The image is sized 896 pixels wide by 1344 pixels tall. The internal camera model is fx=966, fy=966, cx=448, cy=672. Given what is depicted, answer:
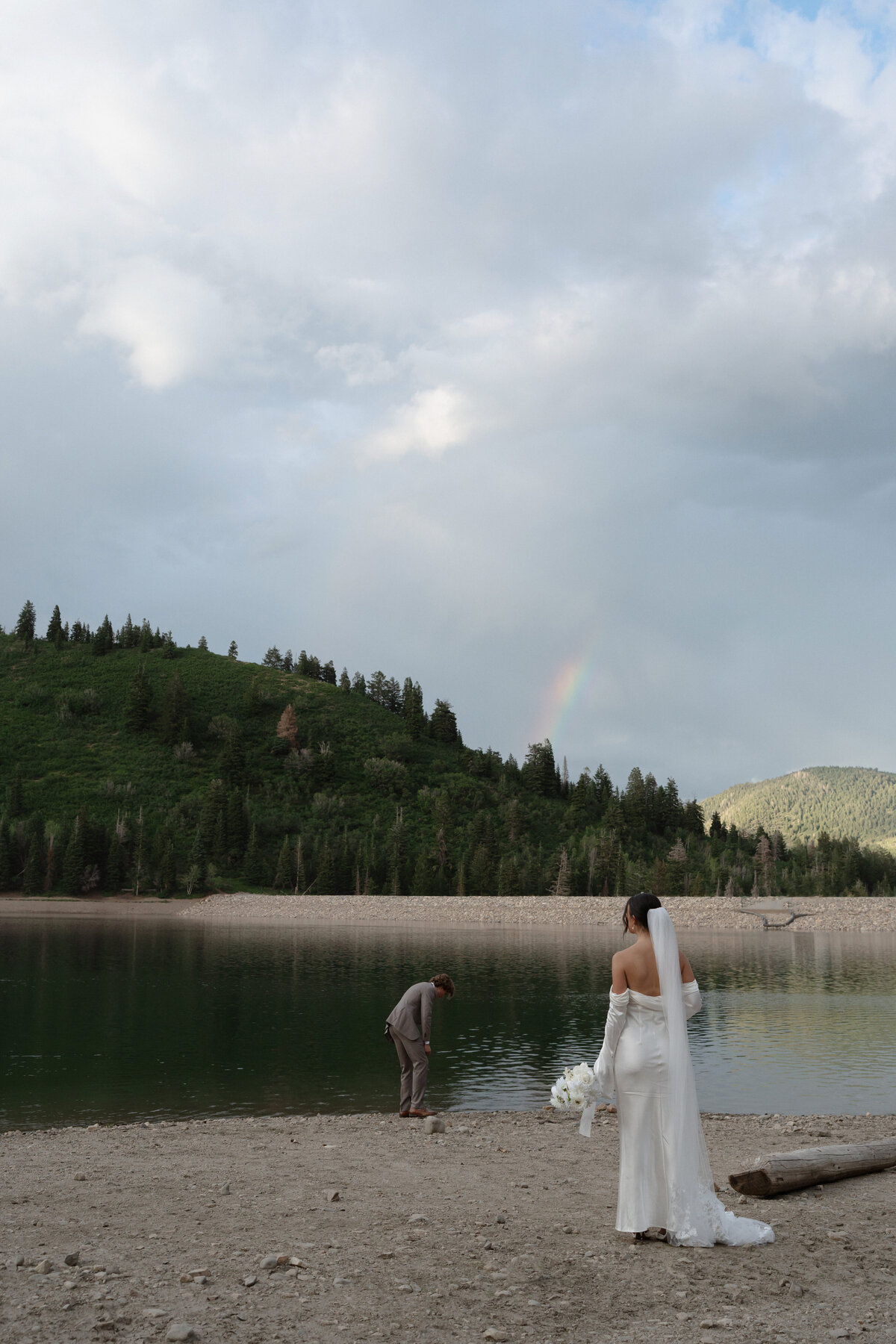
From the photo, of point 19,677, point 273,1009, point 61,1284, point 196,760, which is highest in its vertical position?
point 19,677

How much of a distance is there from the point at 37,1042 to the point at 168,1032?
3.51 m

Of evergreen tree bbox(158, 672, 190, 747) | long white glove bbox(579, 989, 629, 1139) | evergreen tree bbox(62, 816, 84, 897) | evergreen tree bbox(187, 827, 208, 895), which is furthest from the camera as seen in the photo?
evergreen tree bbox(158, 672, 190, 747)

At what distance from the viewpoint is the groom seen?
15.9m

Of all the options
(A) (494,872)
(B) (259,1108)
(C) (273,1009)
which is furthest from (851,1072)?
(A) (494,872)

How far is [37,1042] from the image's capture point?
2533 centimetres

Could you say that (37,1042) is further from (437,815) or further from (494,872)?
(437,815)

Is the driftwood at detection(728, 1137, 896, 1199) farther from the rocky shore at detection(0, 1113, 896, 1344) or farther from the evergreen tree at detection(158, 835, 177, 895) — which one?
the evergreen tree at detection(158, 835, 177, 895)

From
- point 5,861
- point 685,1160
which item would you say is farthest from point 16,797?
point 685,1160

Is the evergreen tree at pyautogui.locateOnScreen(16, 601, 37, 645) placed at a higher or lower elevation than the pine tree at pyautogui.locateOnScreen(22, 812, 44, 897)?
higher

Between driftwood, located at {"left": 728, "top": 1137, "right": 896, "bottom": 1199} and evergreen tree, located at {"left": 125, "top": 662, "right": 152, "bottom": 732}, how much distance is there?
6033 inches

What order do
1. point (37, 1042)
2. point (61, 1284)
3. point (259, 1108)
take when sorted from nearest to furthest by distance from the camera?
point (61, 1284) → point (259, 1108) → point (37, 1042)

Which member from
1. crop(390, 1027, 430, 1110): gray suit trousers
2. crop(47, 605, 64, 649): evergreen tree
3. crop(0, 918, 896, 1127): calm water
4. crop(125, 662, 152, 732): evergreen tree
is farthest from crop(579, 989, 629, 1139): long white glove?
crop(47, 605, 64, 649): evergreen tree

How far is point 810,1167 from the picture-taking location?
1052 centimetres

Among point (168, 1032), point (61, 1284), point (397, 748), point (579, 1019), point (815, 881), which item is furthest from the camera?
point (397, 748)
